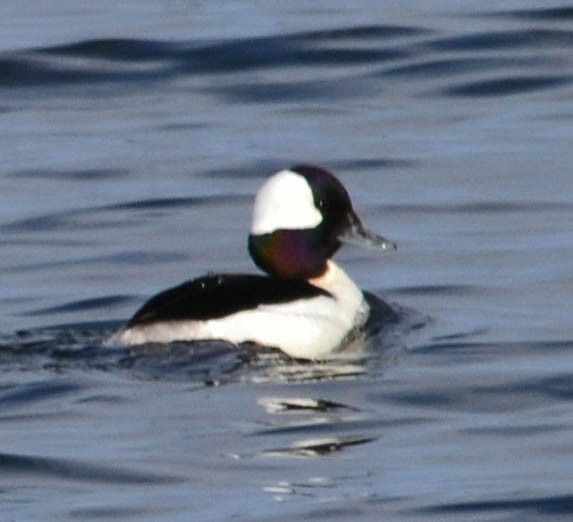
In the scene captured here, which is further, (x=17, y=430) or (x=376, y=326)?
(x=376, y=326)

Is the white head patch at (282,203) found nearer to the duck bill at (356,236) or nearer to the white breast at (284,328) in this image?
the duck bill at (356,236)

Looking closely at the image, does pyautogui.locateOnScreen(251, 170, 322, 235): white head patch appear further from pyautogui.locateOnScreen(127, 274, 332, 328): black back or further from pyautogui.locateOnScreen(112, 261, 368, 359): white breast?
pyautogui.locateOnScreen(127, 274, 332, 328): black back

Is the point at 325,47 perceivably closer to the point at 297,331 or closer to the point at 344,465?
the point at 297,331

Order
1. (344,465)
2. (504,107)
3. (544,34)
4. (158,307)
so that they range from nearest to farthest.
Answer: (344,465), (158,307), (504,107), (544,34)

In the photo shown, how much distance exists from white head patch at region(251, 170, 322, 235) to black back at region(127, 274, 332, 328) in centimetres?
59

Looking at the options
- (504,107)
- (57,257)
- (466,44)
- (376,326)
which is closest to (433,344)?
(376,326)

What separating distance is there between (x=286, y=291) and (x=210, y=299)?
0.49 m

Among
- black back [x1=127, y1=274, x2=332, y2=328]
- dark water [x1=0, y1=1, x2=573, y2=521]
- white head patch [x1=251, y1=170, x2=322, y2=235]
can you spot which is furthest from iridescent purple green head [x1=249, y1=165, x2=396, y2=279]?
black back [x1=127, y1=274, x2=332, y2=328]

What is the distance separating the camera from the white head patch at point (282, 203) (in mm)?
11703

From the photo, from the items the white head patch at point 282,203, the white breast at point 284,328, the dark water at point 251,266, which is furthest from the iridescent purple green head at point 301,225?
the dark water at point 251,266

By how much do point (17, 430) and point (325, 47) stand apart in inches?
447

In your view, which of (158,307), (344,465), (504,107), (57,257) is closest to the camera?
(344,465)

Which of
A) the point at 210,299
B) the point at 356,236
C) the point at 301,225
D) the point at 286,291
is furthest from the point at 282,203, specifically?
the point at 210,299

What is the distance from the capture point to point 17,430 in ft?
31.9
